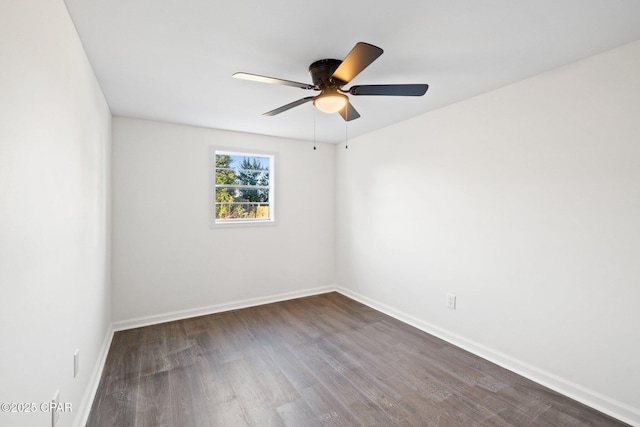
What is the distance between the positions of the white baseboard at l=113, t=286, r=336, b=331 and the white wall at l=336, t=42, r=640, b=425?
148 cm

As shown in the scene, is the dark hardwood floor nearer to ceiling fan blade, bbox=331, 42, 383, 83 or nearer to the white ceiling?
ceiling fan blade, bbox=331, 42, 383, 83

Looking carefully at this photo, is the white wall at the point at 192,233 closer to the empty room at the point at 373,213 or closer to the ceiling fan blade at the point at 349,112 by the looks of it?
the empty room at the point at 373,213

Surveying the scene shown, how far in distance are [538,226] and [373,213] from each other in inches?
76.7

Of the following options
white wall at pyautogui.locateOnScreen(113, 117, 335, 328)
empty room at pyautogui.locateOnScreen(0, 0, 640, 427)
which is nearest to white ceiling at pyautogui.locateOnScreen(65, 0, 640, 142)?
empty room at pyautogui.locateOnScreen(0, 0, 640, 427)

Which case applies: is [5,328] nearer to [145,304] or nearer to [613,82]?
[145,304]

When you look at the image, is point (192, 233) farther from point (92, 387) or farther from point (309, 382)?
point (309, 382)

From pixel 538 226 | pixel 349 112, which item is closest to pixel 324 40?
pixel 349 112

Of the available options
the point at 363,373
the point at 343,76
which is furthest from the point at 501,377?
the point at 343,76

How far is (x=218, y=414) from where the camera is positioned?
1946 mm

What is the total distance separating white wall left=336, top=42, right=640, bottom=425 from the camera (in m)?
1.92

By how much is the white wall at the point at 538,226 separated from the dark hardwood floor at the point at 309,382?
25cm

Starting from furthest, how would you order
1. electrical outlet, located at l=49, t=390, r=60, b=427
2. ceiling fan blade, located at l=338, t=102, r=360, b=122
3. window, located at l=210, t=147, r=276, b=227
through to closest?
window, located at l=210, t=147, r=276, b=227 → ceiling fan blade, located at l=338, t=102, r=360, b=122 → electrical outlet, located at l=49, t=390, r=60, b=427

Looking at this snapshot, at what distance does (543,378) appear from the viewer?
7.43 feet

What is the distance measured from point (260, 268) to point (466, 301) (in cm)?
261
